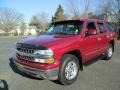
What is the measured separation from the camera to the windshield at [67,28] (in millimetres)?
6222

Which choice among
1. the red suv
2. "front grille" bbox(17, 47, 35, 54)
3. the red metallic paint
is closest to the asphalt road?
the red suv

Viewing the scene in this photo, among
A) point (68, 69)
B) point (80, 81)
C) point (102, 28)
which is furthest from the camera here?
point (102, 28)

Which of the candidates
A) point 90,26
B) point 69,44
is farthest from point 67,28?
point 69,44

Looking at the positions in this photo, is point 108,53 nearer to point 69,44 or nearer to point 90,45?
point 90,45

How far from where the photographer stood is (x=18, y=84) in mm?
5703

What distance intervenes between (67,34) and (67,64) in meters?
1.13

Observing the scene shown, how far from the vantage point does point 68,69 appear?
557cm

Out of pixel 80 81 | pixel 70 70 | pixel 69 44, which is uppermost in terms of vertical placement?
pixel 69 44

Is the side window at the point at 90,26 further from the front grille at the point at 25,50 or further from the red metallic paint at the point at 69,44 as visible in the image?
the front grille at the point at 25,50

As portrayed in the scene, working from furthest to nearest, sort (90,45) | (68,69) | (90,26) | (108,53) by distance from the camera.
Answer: (108,53) < (90,26) < (90,45) < (68,69)

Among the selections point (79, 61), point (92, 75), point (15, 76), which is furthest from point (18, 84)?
point (92, 75)

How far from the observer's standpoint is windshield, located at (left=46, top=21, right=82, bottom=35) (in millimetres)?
6222

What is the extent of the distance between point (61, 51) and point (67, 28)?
1542 mm

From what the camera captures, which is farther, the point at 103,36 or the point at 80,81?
the point at 103,36
